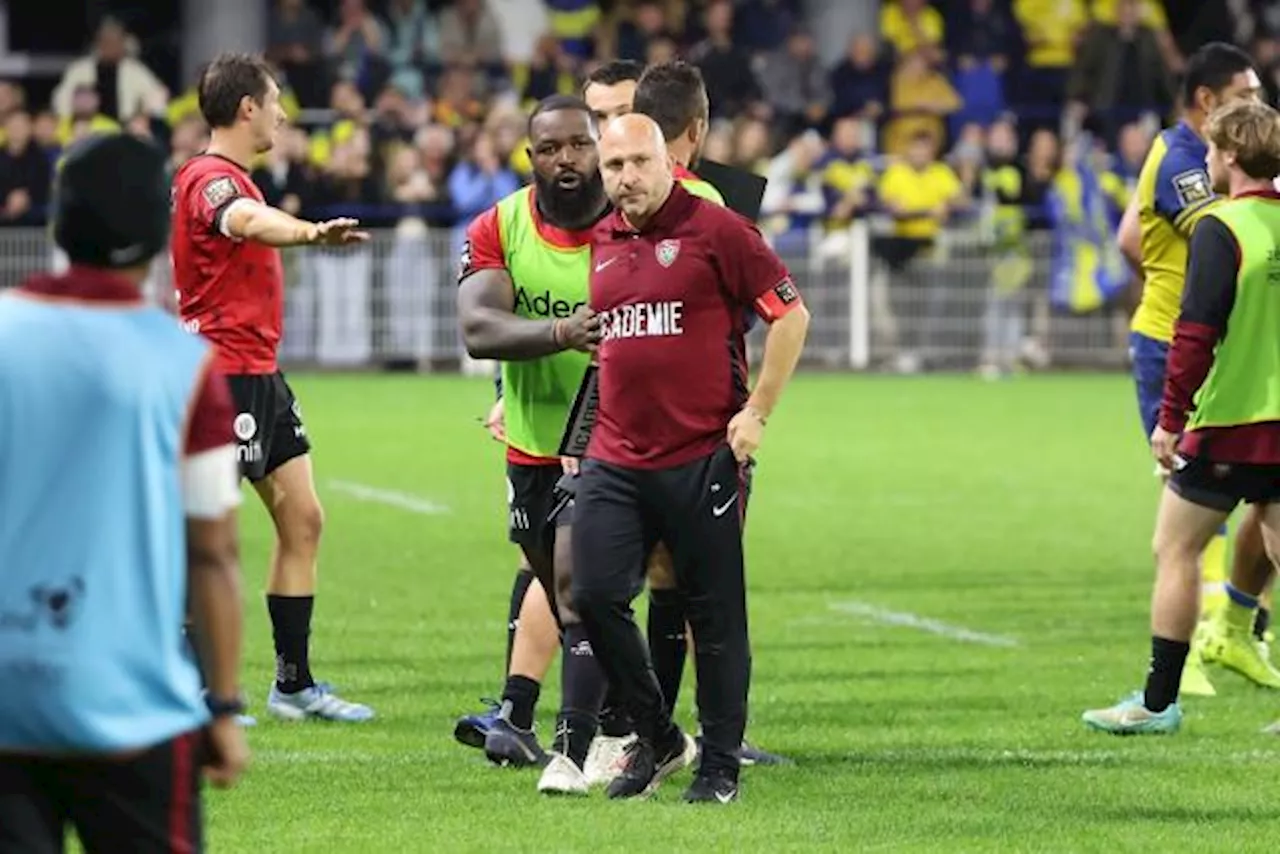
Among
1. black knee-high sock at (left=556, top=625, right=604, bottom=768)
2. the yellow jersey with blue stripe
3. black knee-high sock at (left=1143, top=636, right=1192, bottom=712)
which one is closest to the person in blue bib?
black knee-high sock at (left=556, top=625, right=604, bottom=768)

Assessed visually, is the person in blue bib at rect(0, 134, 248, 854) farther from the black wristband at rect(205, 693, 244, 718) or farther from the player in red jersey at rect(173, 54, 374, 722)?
the player in red jersey at rect(173, 54, 374, 722)

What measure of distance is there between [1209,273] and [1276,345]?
0.36 meters

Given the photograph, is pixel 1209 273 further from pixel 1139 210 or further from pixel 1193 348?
pixel 1139 210

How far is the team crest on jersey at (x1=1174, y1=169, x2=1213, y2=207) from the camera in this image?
424 inches

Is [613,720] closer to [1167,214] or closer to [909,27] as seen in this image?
[1167,214]

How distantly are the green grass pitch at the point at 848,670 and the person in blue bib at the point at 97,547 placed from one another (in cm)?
278

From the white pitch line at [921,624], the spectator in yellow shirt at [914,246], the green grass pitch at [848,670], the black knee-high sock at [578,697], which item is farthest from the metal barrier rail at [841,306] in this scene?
the black knee-high sock at [578,697]

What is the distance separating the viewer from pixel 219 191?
9484 mm

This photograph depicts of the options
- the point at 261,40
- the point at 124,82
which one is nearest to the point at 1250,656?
the point at 124,82

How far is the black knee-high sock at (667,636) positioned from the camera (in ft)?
29.5

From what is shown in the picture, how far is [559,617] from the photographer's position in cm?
867

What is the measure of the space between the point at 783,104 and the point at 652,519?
76.9 feet

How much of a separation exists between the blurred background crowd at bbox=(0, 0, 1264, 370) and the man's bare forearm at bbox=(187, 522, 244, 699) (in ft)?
65.6

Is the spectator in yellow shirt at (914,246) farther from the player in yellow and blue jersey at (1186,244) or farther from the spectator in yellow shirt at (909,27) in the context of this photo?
the player in yellow and blue jersey at (1186,244)
